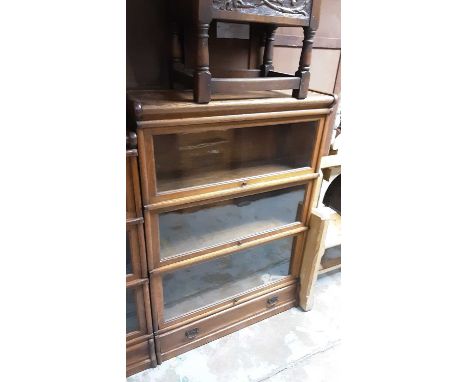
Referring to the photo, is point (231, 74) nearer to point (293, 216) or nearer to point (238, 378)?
point (293, 216)

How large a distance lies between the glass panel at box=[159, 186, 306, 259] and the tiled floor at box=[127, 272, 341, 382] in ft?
1.54

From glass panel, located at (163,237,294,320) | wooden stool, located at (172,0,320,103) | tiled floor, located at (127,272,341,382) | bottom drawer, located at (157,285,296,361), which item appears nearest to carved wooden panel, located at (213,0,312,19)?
wooden stool, located at (172,0,320,103)

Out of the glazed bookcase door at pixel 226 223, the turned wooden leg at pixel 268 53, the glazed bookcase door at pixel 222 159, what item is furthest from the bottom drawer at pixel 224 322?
the turned wooden leg at pixel 268 53

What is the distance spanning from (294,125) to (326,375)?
37.9 inches

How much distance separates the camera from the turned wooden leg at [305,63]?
3.18 ft

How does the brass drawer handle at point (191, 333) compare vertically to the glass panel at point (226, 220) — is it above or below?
below

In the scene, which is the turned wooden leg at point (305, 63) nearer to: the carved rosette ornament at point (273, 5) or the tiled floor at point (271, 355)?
the carved rosette ornament at point (273, 5)

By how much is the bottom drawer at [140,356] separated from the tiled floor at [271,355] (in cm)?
3

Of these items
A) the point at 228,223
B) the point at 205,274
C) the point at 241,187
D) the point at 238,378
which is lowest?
the point at 238,378

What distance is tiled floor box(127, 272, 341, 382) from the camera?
3.91ft

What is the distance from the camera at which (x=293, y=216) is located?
1.34 metres

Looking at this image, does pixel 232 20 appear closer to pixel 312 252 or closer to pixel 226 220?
pixel 226 220

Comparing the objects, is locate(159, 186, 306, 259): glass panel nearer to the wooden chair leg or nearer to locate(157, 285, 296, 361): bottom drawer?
locate(157, 285, 296, 361): bottom drawer
